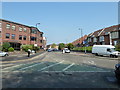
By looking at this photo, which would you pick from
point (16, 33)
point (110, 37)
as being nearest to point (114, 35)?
point (110, 37)

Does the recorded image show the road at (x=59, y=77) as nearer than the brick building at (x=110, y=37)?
Yes

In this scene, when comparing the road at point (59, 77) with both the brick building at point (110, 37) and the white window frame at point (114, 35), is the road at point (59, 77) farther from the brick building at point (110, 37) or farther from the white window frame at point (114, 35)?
the brick building at point (110, 37)

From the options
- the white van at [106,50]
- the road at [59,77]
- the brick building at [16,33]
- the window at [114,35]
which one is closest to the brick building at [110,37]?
the window at [114,35]

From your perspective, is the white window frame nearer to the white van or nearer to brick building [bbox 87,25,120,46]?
brick building [bbox 87,25,120,46]

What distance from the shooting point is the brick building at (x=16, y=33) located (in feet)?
118

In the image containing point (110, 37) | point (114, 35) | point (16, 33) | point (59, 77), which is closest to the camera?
point (59, 77)

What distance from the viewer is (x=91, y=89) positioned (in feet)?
15.2

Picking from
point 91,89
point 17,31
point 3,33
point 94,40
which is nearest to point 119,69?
point 91,89

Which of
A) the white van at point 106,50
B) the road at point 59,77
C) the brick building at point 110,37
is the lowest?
the road at point 59,77

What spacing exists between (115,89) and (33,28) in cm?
4658

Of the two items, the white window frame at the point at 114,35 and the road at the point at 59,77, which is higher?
the white window frame at the point at 114,35

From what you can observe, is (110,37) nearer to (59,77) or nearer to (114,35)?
(114,35)

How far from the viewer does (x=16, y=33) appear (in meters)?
40.6

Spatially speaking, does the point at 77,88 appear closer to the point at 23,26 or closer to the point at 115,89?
the point at 115,89
